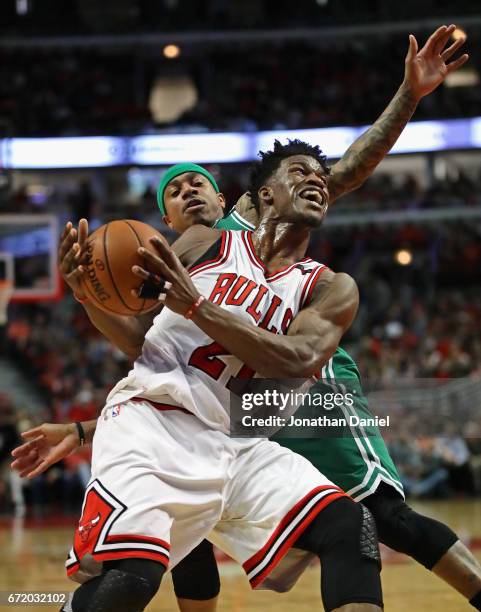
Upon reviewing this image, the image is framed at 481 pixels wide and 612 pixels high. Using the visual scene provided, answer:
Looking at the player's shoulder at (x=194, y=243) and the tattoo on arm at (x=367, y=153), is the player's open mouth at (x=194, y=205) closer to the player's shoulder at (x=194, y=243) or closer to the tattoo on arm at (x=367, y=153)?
the player's shoulder at (x=194, y=243)

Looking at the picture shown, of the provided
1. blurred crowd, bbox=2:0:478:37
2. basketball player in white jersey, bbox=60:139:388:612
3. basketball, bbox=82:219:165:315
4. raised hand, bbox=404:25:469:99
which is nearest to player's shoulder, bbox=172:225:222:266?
basketball player in white jersey, bbox=60:139:388:612

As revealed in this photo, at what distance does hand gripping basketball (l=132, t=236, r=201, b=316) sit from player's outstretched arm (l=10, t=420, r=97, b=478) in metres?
0.96

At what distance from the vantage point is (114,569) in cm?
307

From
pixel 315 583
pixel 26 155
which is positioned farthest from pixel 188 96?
pixel 315 583

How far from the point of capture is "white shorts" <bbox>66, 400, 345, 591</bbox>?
10.3 ft

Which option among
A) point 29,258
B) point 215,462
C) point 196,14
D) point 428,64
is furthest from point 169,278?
point 196,14

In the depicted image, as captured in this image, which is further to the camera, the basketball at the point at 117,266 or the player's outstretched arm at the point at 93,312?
the player's outstretched arm at the point at 93,312

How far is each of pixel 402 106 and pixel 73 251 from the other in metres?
2.41

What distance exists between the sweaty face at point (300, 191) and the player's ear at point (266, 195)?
19mm

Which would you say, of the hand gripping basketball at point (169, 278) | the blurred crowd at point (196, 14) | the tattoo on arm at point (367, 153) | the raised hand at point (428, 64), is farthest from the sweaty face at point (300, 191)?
the blurred crowd at point (196, 14)

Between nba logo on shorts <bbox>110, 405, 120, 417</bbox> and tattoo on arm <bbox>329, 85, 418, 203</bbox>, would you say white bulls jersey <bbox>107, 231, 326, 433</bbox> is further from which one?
tattoo on arm <bbox>329, 85, 418, 203</bbox>

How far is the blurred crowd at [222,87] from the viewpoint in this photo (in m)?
22.7

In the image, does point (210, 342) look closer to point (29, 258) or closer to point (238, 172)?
point (29, 258)

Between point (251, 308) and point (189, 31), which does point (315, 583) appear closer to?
point (251, 308)
